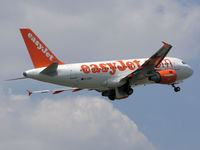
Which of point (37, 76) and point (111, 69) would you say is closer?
point (37, 76)

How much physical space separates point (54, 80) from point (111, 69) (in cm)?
740

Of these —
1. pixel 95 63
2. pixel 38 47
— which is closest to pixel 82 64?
pixel 95 63

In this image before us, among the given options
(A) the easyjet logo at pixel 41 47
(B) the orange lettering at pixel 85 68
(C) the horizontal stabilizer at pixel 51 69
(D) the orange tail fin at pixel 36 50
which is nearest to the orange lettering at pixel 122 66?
(B) the orange lettering at pixel 85 68

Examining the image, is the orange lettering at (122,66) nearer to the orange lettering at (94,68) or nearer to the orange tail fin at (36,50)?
the orange lettering at (94,68)

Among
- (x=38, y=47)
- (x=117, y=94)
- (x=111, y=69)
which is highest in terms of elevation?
(x=38, y=47)

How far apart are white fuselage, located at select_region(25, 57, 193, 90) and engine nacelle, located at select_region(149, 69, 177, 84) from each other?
244 centimetres

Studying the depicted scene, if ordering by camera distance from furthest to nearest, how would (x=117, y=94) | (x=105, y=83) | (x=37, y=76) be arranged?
(x=117, y=94) < (x=105, y=83) < (x=37, y=76)

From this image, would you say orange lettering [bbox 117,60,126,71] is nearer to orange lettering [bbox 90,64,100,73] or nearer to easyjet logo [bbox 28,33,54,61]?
orange lettering [bbox 90,64,100,73]

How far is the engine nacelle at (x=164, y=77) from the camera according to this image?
5459 cm

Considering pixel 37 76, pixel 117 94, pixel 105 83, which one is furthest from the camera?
pixel 117 94

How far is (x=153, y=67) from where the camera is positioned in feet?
177

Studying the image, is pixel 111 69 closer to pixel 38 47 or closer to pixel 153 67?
pixel 153 67

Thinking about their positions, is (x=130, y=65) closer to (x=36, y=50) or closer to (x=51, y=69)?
(x=51, y=69)

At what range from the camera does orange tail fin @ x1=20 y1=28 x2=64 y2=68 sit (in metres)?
52.5
